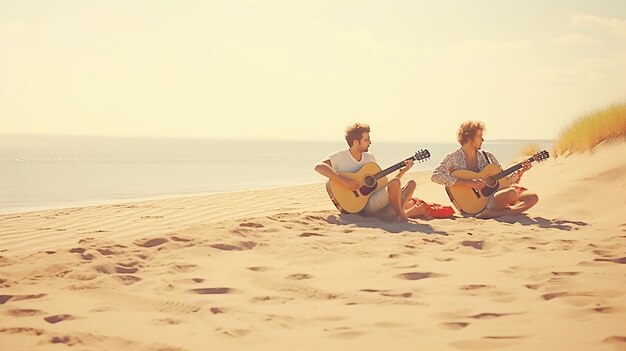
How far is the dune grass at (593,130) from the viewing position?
38.2 ft

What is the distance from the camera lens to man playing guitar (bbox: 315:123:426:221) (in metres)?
7.71

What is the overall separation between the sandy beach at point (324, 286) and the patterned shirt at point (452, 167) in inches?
20.3

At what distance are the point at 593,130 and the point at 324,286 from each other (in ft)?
29.7

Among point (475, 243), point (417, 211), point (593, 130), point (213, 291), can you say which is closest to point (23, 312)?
point (213, 291)

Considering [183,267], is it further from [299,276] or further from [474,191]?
[474,191]

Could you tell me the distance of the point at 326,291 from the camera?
435 cm

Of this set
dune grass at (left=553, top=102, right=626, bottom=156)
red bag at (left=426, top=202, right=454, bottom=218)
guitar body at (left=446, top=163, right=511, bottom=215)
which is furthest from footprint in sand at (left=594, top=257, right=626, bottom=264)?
dune grass at (left=553, top=102, right=626, bottom=156)

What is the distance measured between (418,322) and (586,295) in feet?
3.68

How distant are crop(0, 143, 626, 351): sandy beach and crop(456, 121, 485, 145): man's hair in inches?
39.7

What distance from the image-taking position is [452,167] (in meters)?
8.30

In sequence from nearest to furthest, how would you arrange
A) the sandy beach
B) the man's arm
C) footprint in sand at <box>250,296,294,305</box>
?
1. the sandy beach
2. footprint in sand at <box>250,296,294,305</box>
3. the man's arm

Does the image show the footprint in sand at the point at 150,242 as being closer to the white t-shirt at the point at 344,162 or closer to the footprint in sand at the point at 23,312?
the footprint in sand at the point at 23,312

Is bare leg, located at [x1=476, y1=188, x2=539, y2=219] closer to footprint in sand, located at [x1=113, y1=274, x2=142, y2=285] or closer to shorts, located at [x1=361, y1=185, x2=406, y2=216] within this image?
shorts, located at [x1=361, y1=185, x2=406, y2=216]

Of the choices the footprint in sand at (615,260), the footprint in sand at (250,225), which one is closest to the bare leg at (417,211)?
the footprint in sand at (250,225)
